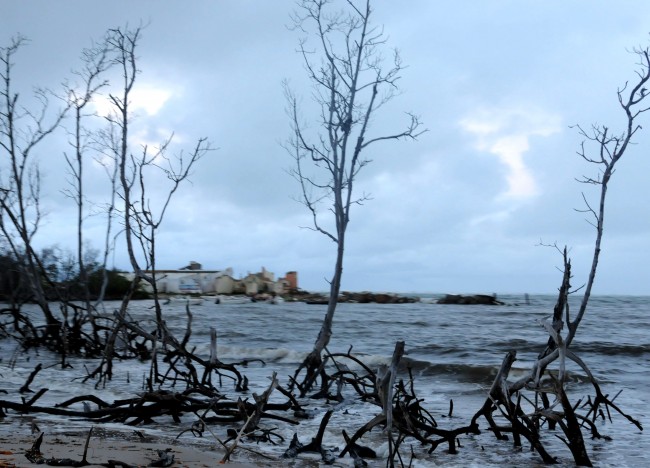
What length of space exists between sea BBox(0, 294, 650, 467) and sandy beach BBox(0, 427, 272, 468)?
19 cm

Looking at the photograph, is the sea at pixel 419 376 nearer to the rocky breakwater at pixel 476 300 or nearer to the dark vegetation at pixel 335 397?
the dark vegetation at pixel 335 397

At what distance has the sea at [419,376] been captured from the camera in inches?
237

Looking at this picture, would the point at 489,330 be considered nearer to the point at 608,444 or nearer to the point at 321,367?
the point at 321,367

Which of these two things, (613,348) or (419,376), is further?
(613,348)

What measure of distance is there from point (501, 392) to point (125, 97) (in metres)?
8.47

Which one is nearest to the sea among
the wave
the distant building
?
the wave

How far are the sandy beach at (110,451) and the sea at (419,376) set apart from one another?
0.64 feet

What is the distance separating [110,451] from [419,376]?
8.26m

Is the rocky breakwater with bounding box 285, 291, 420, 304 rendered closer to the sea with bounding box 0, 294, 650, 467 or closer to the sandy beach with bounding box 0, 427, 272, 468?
the sea with bounding box 0, 294, 650, 467

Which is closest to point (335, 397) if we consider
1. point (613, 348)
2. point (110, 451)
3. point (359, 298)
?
point (110, 451)

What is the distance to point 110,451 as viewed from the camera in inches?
207

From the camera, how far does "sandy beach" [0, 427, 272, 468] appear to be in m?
4.81

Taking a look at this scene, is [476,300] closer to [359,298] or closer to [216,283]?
[359,298]

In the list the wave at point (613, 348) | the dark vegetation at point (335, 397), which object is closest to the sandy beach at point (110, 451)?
the dark vegetation at point (335, 397)
